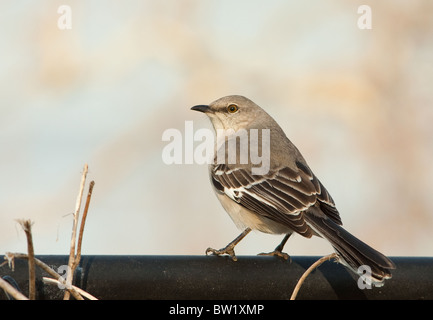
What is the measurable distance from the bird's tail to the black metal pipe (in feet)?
0.24

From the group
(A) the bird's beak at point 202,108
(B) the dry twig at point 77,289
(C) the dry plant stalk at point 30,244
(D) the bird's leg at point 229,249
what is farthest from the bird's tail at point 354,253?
(A) the bird's beak at point 202,108

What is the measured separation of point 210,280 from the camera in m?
2.84

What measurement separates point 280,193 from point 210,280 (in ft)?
5.63

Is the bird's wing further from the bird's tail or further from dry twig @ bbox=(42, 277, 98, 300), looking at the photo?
dry twig @ bbox=(42, 277, 98, 300)

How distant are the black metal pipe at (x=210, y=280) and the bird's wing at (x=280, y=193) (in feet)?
3.95

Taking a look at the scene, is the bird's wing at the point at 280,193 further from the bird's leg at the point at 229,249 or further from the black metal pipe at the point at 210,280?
the black metal pipe at the point at 210,280

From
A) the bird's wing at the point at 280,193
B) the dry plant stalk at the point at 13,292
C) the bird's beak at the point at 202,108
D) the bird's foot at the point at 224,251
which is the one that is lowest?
the bird's foot at the point at 224,251

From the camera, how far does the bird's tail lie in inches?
121

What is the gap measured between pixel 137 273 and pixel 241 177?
2.05 m

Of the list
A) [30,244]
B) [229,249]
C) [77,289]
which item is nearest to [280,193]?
[229,249]

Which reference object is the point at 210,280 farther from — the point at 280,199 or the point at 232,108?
the point at 232,108

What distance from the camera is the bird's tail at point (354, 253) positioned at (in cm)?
308
